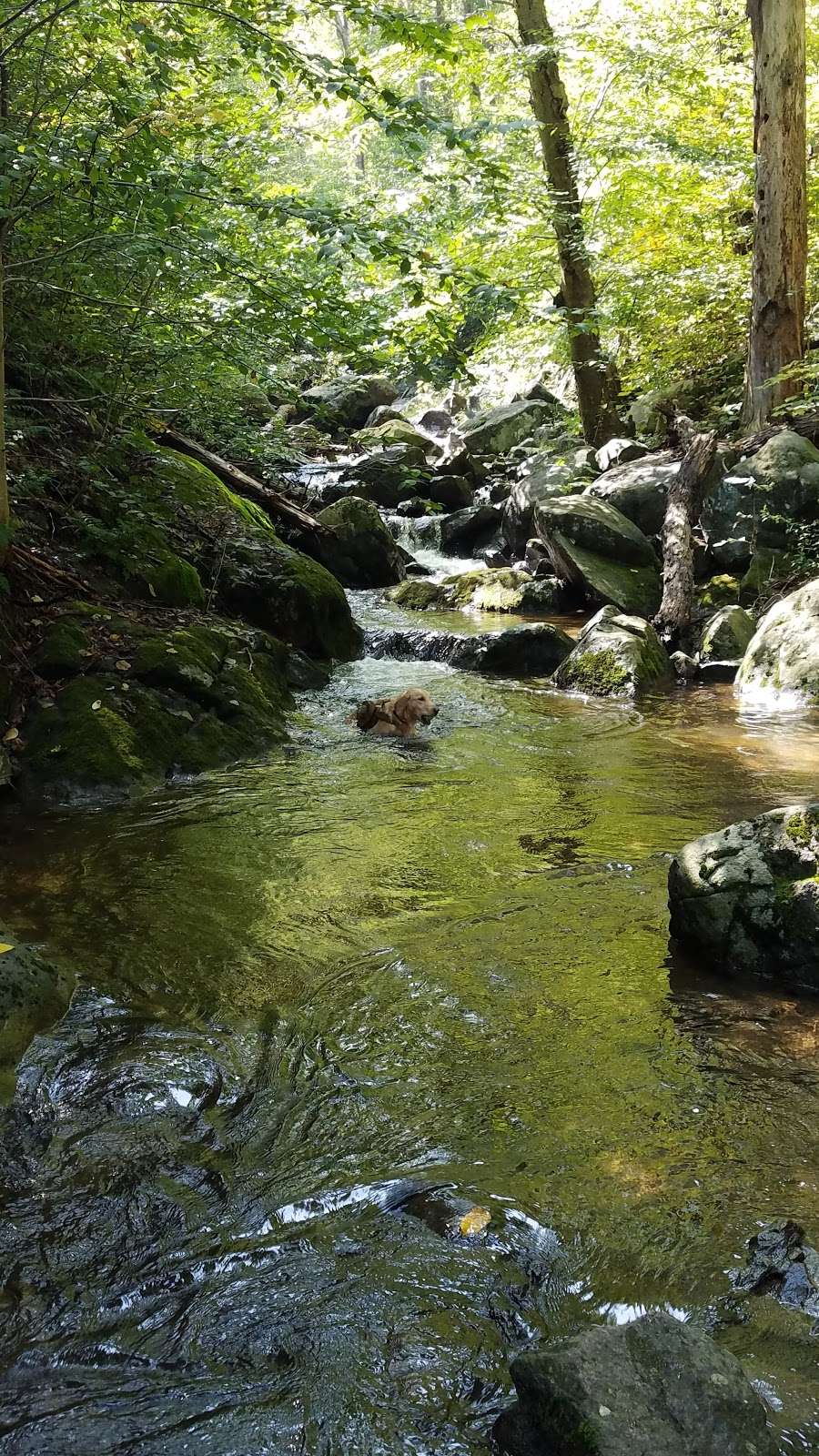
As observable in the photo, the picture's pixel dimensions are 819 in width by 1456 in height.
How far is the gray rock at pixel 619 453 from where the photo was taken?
14539 mm

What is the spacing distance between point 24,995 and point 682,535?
9.58 meters

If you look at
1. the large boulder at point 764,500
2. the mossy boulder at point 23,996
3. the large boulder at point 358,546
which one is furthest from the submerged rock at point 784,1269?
the large boulder at point 358,546

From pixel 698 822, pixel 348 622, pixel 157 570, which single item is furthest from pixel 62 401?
pixel 698 822

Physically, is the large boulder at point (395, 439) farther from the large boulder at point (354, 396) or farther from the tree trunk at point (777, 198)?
the tree trunk at point (777, 198)

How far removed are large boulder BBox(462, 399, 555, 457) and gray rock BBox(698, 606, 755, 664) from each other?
11688mm

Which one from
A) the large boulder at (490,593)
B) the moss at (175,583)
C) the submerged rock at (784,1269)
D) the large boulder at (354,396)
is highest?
the large boulder at (354,396)

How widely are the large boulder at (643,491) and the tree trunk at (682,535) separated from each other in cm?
64

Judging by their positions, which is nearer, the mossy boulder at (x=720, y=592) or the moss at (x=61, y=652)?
the moss at (x=61, y=652)

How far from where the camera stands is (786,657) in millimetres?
8859

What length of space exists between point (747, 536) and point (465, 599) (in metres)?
4.03

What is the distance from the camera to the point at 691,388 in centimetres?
1531

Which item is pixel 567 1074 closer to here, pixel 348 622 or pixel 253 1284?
pixel 253 1284

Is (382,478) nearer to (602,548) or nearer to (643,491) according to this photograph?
(643,491)

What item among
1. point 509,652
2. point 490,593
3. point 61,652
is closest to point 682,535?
point 509,652
